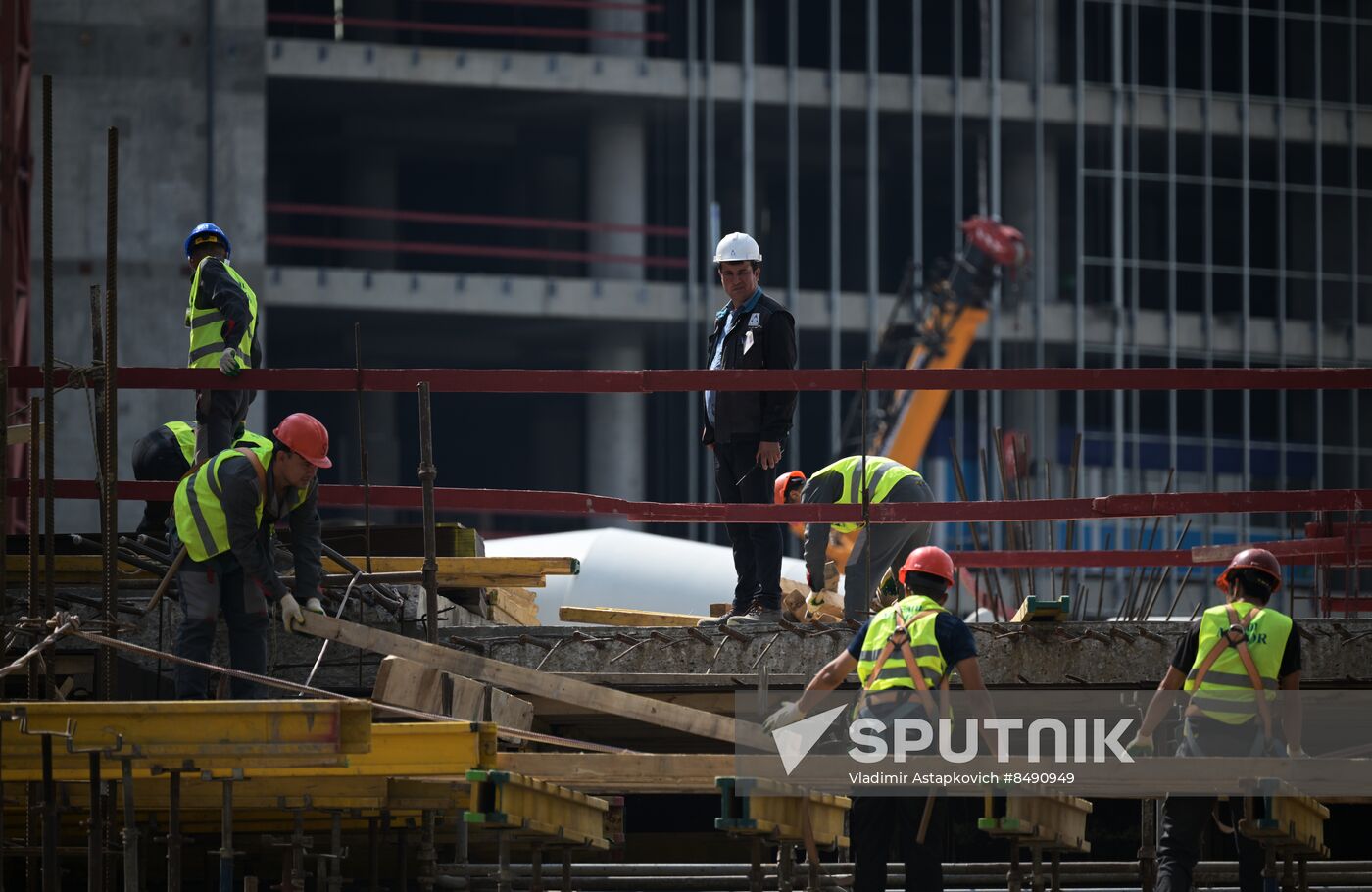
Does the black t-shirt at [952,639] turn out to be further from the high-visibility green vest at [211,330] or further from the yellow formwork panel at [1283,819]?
the high-visibility green vest at [211,330]

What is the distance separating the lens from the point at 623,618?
1345 centimetres

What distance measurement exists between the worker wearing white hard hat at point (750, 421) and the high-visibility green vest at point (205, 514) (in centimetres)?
292

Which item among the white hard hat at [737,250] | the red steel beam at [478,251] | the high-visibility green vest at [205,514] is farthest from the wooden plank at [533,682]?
the red steel beam at [478,251]

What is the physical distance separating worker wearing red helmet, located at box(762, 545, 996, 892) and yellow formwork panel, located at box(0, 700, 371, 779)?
7.46ft

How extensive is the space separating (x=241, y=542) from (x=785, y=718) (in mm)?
2586

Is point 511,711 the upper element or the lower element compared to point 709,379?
lower

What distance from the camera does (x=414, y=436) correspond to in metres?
44.2

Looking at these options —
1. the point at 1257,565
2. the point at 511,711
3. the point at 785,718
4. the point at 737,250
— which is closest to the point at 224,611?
the point at 511,711

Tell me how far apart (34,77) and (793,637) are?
26387 millimetres

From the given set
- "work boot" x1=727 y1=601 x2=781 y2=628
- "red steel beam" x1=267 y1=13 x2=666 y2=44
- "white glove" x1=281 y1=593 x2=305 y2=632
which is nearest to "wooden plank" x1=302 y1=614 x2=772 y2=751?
"white glove" x1=281 y1=593 x2=305 y2=632

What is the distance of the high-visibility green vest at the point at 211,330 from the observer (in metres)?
11.2

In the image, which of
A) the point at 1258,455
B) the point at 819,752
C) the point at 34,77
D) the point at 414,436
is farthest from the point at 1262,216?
the point at 819,752

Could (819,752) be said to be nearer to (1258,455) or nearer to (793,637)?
(793,637)

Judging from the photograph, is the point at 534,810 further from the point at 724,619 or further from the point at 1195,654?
the point at 724,619
